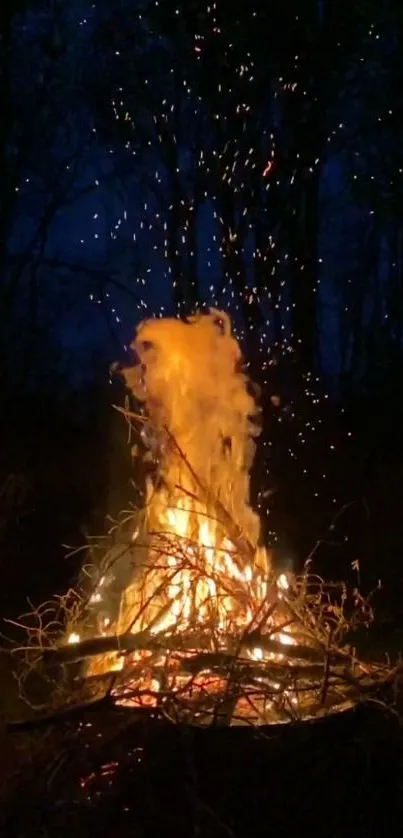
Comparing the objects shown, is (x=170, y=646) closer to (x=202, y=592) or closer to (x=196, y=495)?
(x=202, y=592)

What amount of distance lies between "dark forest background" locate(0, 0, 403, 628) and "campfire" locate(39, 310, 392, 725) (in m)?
2.61

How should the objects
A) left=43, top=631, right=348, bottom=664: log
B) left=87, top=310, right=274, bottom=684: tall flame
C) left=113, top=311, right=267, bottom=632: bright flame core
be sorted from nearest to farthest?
left=43, top=631, right=348, bottom=664: log < left=87, top=310, right=274, bottom=684: tall flame < left=113, top=311, right=267, bottom=632: bright flame core

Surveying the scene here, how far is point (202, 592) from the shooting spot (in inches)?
163

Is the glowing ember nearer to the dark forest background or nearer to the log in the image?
the log

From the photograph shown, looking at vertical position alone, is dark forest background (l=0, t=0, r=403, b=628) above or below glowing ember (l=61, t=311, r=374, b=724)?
above

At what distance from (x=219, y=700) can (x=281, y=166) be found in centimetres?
1162

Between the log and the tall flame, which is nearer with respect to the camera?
the log

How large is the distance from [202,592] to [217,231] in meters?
13.4

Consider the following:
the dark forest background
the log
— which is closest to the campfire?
the log

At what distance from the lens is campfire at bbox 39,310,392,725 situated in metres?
3.74

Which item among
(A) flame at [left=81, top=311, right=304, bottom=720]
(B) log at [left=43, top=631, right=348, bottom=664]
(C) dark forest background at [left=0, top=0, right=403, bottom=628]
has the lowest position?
(B) log at [left=43, top=631, right=348, bottom=664]

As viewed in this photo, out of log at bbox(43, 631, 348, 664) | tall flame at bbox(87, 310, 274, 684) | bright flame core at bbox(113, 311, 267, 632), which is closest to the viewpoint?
log at bbox(43, 631, 348, 664)

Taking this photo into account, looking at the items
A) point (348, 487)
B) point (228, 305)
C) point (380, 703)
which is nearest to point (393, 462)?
point (348, 487)

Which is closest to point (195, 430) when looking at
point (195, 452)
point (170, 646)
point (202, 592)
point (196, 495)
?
point (195, 452)
